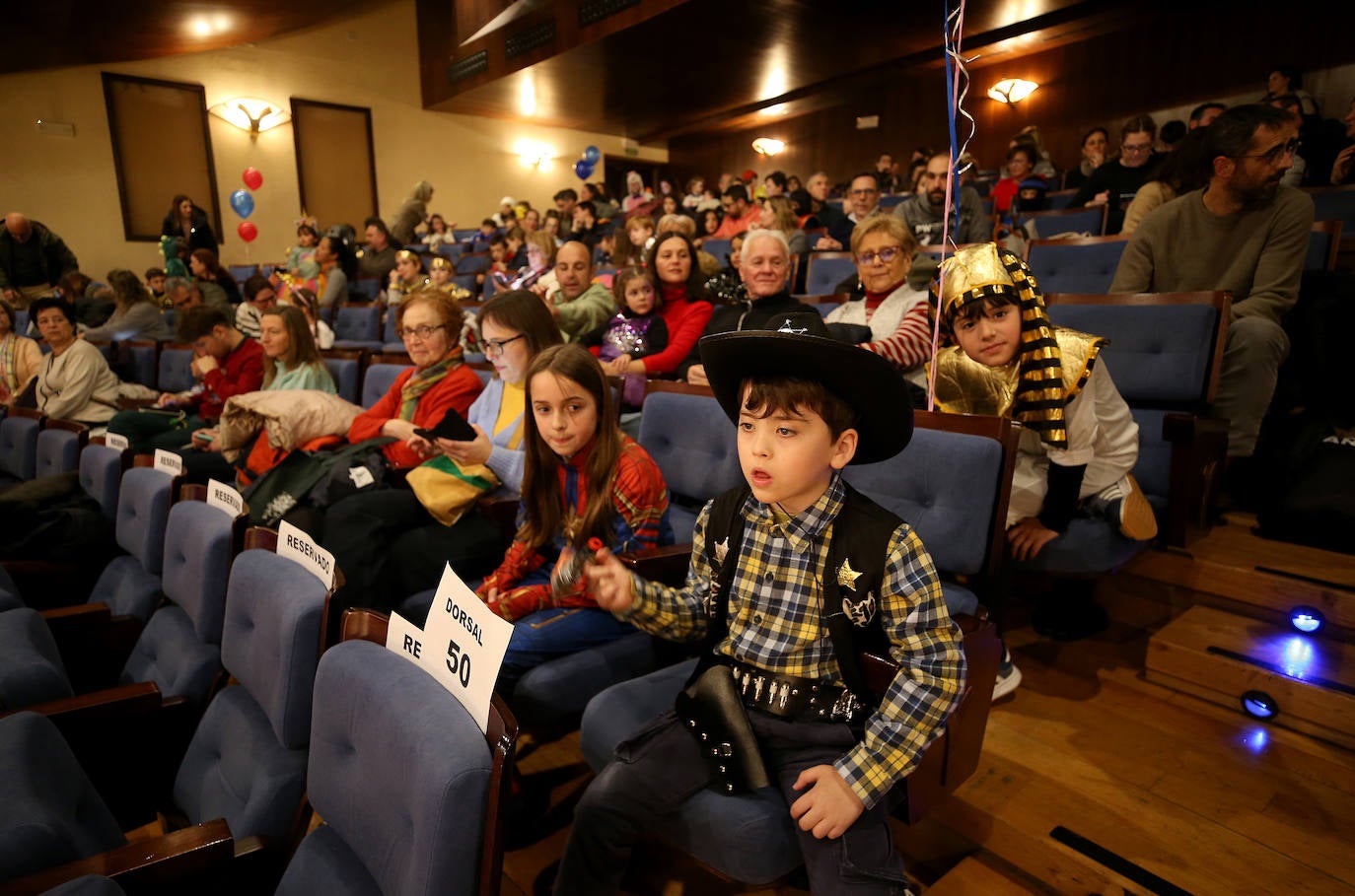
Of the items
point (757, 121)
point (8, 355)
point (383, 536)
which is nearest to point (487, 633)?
point (383, 536)

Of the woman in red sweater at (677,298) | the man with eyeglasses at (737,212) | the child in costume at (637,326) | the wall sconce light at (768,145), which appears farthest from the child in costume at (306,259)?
the wall sconce light at (768,145)

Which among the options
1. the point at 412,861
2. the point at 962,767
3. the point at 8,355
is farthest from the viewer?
the point at 8,355

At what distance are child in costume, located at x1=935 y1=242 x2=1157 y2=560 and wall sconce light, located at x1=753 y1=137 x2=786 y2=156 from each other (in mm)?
10646

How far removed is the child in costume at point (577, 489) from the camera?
4.86 ft

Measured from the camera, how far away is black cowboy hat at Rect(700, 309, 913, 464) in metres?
0.94

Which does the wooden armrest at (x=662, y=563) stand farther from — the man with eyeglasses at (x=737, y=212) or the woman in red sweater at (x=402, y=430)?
the man with eyeglasses at (x=737, y=212)

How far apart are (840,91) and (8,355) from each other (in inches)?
393

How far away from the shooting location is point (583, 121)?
1233 cm

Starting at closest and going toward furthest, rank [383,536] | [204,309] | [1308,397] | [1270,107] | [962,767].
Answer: [962,767], [383,536], [1270,107], [1308,397], [204,309]

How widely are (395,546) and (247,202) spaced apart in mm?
10097

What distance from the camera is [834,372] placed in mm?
970

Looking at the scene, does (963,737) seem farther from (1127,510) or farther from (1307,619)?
(1307,619)

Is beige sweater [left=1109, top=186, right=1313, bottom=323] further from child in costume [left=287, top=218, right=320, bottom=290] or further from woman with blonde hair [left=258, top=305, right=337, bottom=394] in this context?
child in costume [left=287, top=218, right=320, bottom=290]

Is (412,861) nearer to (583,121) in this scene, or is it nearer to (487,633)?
(487,633)
